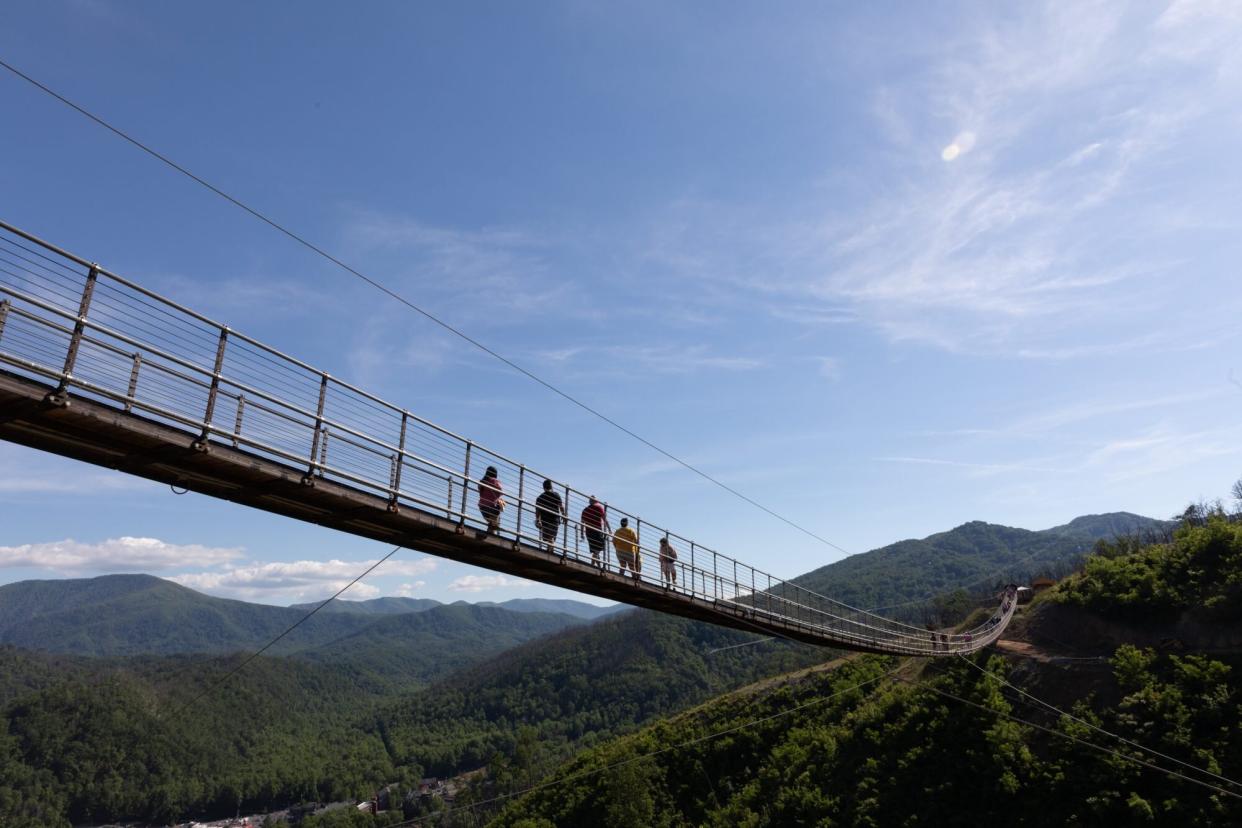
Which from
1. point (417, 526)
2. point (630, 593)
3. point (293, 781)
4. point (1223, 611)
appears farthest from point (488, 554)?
point (293, 781)

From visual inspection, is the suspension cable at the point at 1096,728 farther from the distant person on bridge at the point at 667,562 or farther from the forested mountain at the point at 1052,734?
the distant person on bridge at the point at 667,562

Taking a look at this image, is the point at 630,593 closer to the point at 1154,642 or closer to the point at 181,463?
the point at 181,463

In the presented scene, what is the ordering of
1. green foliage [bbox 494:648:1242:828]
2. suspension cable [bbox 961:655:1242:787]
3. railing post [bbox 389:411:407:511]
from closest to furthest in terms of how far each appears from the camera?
railing post [bbox 389:411:407:511] → suspension cable [bbox 961:655:1242:787] → green foliage [bbox 494:648:1242:828]

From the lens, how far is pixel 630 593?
1547 centimetres

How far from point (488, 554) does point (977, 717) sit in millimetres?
22654

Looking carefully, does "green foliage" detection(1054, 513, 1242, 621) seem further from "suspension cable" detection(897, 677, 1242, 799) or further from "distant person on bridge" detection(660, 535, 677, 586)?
"distant person on bridge" detection(660, 535, 677, 586)

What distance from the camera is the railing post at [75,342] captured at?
23.4 feet

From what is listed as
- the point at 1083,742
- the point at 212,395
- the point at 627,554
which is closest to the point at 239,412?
the point at 212,395

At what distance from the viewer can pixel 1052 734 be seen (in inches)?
939

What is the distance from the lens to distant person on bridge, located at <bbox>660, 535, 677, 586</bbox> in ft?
53.6

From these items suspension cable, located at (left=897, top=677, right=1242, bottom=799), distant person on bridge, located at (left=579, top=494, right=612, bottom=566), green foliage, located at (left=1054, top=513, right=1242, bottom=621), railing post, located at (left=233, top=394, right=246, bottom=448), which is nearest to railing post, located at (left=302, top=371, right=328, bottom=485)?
railing post, located at (left=233, top=394, right=246, bottom=448)

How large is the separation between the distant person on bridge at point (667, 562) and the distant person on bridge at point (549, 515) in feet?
10.8

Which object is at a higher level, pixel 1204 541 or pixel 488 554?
pixel 1204 541

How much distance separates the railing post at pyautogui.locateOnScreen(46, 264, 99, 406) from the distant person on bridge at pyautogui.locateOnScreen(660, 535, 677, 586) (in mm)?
11746
